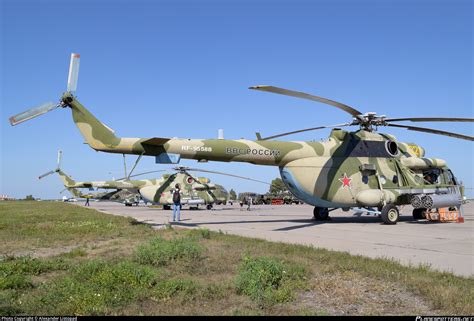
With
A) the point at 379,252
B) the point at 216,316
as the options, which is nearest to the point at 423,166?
the point at 379,252

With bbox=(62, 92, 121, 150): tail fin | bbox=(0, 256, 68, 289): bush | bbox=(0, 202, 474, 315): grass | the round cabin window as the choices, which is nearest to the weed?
bbox=(0, 202, 474, 315): grass

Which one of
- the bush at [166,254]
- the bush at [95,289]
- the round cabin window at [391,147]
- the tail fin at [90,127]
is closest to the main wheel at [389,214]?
the round cabin window at [391,147]

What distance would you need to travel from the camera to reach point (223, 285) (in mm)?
5504

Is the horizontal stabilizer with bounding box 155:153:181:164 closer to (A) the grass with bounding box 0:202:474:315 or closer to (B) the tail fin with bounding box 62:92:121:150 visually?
(B) the tail fin with bounding box 62:92:121:150

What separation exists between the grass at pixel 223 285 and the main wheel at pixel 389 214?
29.4ft

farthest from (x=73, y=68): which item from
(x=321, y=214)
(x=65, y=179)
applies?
(x=65, y=179)

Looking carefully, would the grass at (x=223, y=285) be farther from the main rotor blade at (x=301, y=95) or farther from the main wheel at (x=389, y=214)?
the main wheel at (x=389, y=214)

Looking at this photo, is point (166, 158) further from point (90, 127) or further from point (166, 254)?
point (166, 254)

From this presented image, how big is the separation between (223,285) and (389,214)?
1224 centimetres

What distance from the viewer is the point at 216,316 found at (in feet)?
14.1

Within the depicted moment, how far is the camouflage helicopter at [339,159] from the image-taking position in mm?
13516

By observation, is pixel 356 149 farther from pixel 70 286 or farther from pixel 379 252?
pixel 70 286

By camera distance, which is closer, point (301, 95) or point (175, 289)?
point (175, 289)

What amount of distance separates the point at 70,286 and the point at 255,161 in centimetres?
1091
